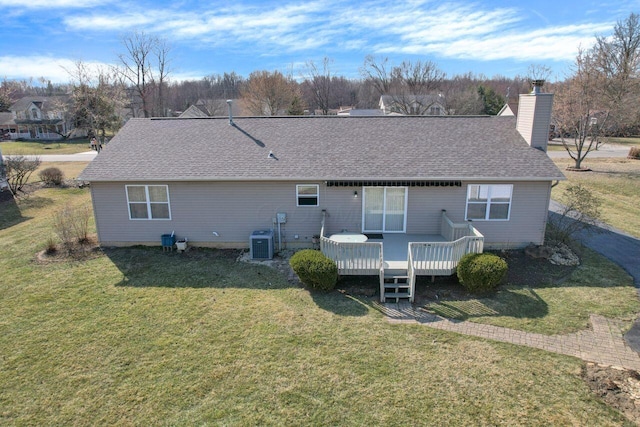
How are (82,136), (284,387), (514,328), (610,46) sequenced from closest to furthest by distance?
(284,387)
(514,328)
(610,46)
(82,136)

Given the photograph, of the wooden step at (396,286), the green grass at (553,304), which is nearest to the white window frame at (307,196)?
the wooden step at (396,286)

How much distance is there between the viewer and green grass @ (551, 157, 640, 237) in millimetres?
16469

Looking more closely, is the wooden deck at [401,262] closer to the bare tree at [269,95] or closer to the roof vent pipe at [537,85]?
the roof vent pipe at [537,85]

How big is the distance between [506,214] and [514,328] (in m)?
4.96

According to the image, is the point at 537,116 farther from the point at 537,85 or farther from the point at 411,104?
the point at 411,104

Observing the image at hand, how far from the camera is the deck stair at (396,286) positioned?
31.3 feet

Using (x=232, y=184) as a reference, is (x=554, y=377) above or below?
below

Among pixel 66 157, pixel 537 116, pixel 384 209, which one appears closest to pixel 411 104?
pixel 537 116

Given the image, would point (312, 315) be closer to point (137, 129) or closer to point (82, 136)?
point (137, 129)

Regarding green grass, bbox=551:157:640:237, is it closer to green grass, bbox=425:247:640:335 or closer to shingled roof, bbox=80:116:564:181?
green grass, bbox=425:247:640:335

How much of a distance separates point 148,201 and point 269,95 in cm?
3628

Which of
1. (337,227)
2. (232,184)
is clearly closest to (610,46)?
(337,227)

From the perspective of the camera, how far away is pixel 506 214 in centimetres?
1216

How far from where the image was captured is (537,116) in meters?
12.5
